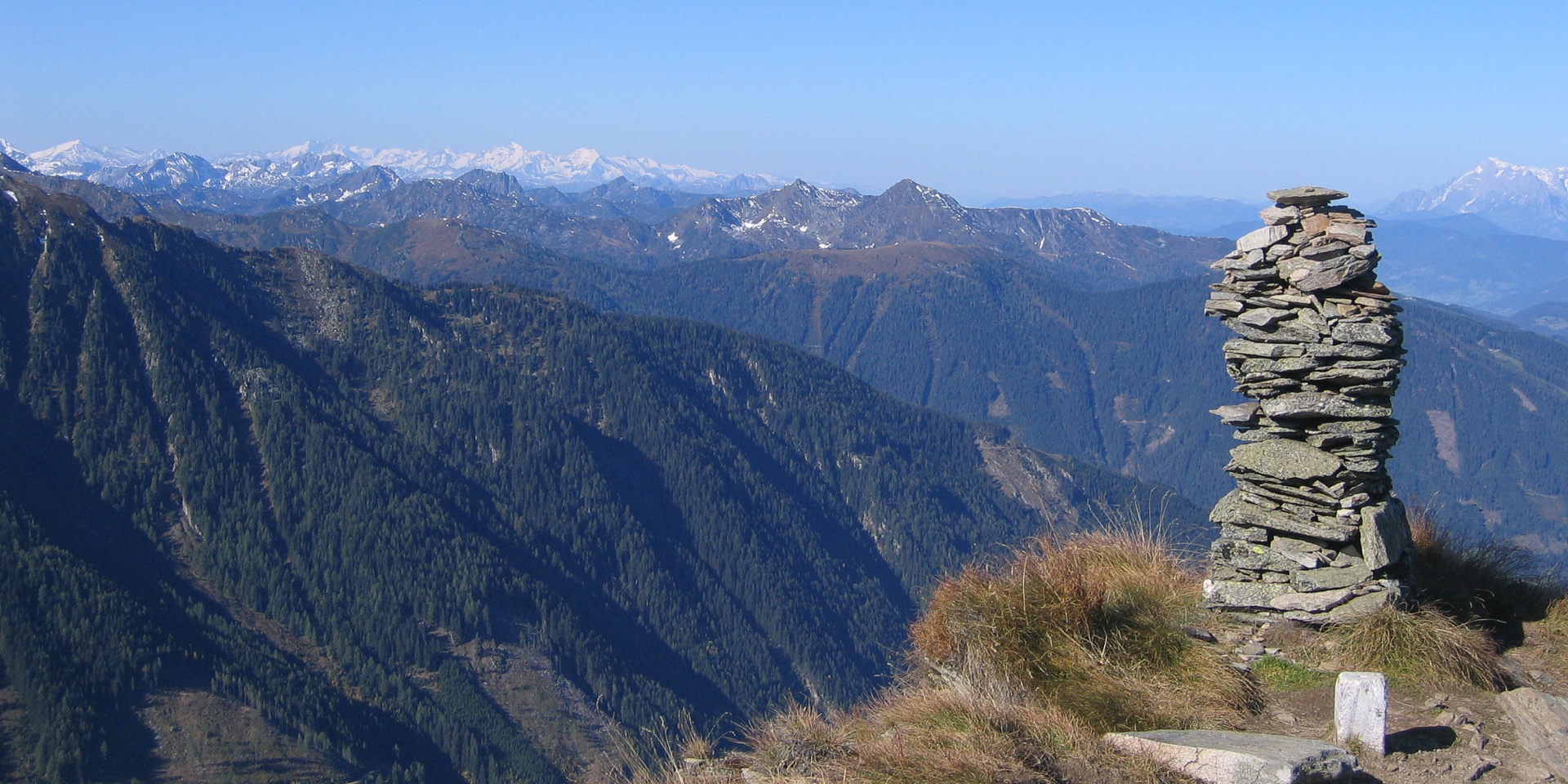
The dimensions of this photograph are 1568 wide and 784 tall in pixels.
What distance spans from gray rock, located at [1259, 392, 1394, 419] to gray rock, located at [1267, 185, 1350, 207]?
2.80 m

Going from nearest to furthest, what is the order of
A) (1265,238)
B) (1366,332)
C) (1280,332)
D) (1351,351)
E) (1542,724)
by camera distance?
1. (1542,724)
2. (1366,332)
3. (1351,351)
4. (1280,332)
5. (1265,238)

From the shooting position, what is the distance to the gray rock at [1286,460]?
542 inches

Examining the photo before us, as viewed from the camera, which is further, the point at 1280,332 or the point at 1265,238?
the point at 1265,238

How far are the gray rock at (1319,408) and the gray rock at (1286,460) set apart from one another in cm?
44

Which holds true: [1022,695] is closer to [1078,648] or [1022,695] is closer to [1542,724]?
[1078,648]

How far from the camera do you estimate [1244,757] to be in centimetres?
841

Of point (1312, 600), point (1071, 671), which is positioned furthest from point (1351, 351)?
point (1071, 671)

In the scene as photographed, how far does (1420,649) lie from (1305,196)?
6392 millimetres

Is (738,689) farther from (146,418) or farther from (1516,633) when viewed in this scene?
(1516,633)

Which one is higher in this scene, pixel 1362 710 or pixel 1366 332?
pixel 1366 332

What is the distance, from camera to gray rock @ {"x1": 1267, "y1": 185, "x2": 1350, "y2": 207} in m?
14.6

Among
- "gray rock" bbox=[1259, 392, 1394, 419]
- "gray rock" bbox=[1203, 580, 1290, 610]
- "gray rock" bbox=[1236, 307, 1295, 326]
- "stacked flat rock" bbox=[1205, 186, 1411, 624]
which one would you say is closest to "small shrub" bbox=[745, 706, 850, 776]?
"gray rock" bbox=[1203, 580, 1290, 610]

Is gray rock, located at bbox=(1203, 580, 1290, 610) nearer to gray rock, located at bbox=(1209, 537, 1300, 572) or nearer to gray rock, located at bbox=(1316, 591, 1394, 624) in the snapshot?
gray rock, located at bbox=(1209, 537, 1300, 572)

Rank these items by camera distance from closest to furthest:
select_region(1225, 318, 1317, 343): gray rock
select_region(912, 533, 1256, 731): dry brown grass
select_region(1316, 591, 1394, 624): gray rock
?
1. select_region(912, 533, 1256, 731): dry brown grass
2. select_region(1316, 591, 1394, 624): gray rock
3. select_region(1225, 318, 1317, 343): gray rock
